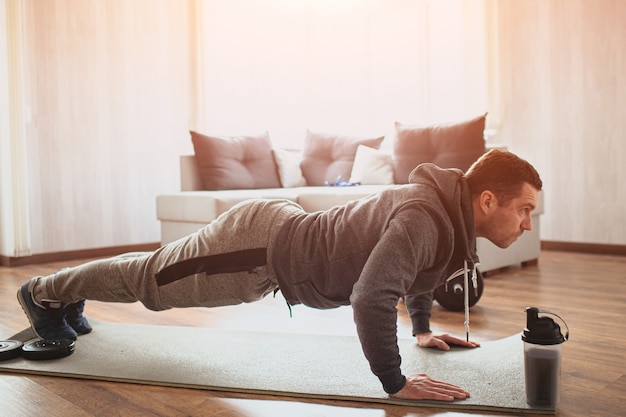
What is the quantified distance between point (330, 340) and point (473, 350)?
46 cm

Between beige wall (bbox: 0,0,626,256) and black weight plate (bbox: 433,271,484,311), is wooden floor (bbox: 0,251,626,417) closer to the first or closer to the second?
black weight plate (bbox: 433,271,484,311)

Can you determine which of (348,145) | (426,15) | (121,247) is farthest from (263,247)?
(426,15)

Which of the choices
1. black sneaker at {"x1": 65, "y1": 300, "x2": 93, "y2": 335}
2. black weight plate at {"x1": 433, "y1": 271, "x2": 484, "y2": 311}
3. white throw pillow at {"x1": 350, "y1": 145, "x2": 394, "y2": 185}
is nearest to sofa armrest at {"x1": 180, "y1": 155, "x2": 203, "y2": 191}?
white throw pillow at {"x1": 350, "y1": 145, "x2": 394, "y2": 185}

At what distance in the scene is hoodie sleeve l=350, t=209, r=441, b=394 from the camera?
1.39 meters

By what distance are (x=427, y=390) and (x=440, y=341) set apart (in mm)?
448

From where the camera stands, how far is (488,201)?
152 cm

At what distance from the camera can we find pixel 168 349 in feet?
6.73

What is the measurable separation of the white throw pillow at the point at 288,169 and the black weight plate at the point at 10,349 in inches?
98.6

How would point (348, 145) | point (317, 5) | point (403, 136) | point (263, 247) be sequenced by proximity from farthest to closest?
point (317, 5)
point (348, 145)
point (403, 136)
point (263, 247)

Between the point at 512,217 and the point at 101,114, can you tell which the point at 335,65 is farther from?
the point at 512,217

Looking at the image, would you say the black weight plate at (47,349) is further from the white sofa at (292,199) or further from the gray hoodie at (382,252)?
the white sofa at (292,199)

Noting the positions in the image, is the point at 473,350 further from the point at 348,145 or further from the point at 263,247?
the point at 348,145

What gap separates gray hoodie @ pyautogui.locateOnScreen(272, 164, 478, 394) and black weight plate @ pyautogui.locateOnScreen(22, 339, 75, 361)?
0.75 m

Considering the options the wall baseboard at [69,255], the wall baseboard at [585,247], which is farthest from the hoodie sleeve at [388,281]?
the wall baseboard at [69,255]
